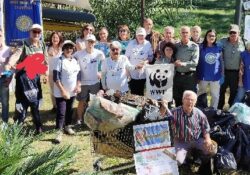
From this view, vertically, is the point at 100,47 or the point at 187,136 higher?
the point at 100,47

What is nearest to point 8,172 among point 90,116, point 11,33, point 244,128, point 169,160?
point 90,116

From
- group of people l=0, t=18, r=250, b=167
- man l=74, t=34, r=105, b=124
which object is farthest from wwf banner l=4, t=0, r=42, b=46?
man l=74, t=34, r=105, b=124

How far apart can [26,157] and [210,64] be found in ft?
16.0

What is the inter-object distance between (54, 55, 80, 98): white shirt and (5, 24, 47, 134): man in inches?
10.2

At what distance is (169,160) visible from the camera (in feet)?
19.4

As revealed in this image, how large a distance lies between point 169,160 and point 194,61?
256cm

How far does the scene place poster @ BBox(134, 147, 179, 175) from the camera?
5.79 m

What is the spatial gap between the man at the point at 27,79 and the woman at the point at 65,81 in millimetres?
281

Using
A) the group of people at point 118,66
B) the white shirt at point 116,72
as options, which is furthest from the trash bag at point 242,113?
the white shirt at point 116,72

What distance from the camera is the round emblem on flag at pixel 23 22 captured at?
38.8 feet

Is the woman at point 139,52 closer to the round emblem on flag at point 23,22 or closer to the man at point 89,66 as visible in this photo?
the man at point 89,66

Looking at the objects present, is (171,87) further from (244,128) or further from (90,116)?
(90,116)

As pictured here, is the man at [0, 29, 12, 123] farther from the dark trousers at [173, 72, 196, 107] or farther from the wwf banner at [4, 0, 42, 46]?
the wwf banner at [4, 0, 42, 46]

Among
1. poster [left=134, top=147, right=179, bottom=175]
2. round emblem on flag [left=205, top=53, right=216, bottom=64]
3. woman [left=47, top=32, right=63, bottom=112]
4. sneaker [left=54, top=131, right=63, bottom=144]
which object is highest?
woman [left=47, top=32, right=63, bottom=112]
